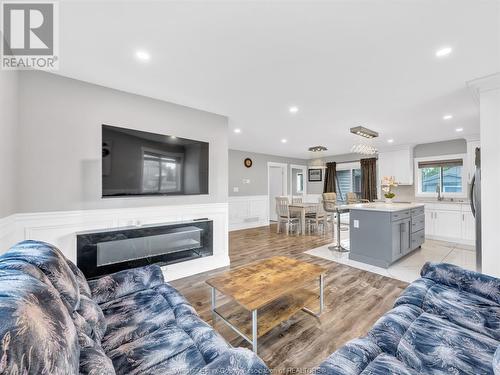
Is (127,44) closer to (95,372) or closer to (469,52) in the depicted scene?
(95,372)

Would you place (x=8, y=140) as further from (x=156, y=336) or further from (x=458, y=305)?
(x=458, y=305)

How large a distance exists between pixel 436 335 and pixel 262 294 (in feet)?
3.42

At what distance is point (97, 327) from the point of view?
45.7 inches

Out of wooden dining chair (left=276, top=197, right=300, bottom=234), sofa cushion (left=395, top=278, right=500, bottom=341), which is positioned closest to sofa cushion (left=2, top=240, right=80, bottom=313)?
sofa cushion (left=395, top=278, right=500, bottom=341)

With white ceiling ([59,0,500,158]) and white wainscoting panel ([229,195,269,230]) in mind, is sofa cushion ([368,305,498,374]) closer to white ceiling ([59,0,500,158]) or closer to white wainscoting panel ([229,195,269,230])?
white ceiling ([59,0,500,158])

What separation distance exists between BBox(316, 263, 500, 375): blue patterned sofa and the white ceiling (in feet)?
6.13

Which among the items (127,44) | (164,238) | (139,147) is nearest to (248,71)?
(127,44)

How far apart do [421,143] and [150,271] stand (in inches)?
268

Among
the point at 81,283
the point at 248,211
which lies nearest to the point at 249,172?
the point at 248,211

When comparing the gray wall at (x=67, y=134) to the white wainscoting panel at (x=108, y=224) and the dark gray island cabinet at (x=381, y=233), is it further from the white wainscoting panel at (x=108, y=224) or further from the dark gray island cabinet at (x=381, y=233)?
the dark gray island cabinet at (x=381, y=233)

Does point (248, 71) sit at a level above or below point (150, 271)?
above

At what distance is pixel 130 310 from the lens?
1461 millimetres

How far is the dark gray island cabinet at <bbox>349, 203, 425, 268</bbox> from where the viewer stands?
3.39 meters

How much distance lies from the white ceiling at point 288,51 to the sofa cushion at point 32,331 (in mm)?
1665
